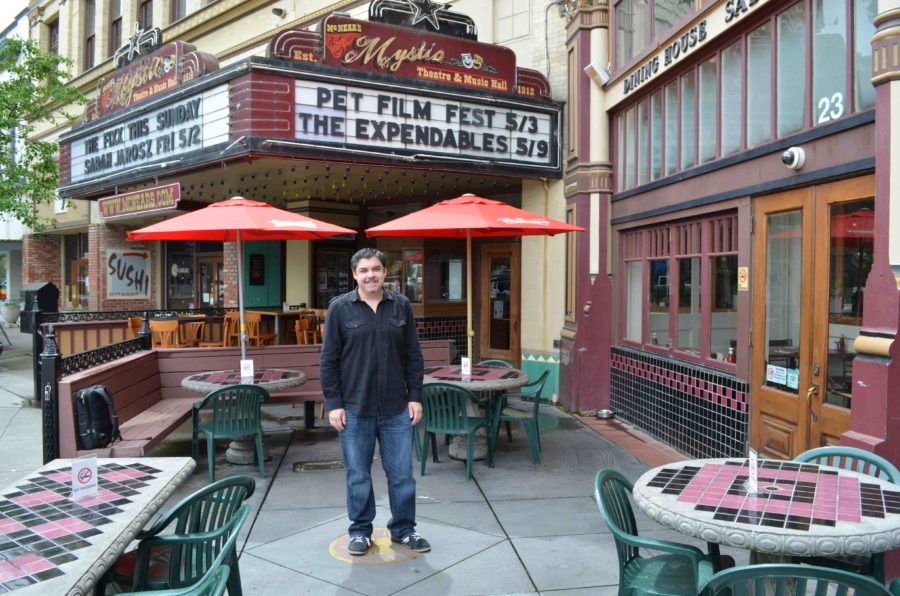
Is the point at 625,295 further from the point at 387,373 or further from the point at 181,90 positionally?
the point at 181,90

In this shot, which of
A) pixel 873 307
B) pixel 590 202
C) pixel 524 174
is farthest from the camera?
pixel 524 174

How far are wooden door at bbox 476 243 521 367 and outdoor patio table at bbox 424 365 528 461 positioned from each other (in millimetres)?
4393

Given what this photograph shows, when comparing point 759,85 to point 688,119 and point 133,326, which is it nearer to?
point 688,119

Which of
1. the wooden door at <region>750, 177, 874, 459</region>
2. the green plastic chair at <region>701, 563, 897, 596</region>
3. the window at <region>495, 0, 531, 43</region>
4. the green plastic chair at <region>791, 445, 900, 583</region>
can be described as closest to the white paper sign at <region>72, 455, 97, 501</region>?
the green plastic chair at <region>701, 563, 897, 596</region>

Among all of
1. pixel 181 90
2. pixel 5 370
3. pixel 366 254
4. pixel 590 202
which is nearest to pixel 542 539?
pixel 366 254

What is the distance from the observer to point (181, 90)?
380 inches

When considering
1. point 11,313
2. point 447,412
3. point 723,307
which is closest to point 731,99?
point 723,307

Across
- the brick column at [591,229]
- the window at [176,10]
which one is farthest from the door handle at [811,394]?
the window at [176,10]

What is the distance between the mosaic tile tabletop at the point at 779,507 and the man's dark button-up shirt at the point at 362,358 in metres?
1.72

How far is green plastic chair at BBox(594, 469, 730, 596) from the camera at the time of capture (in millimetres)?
2998

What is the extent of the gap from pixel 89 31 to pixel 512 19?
15.9 m

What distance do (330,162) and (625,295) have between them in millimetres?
4257

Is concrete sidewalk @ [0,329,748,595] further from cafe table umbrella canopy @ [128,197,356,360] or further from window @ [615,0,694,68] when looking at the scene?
window @ [615,0,694,68]

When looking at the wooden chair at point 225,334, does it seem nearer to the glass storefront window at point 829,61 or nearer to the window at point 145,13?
the window at point 145,13
